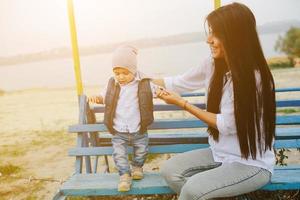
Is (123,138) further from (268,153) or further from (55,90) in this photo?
(55,90)

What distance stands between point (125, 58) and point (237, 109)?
3.11ft

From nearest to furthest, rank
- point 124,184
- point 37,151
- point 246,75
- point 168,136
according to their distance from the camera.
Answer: point 246,75 < point 124,184 < point 168,136 < point 37,151

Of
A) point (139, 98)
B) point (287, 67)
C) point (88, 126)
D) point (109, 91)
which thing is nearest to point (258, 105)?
point (139, 98)

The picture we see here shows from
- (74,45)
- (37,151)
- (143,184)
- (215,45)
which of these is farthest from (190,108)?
(37,151)

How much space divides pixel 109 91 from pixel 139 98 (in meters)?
0.24

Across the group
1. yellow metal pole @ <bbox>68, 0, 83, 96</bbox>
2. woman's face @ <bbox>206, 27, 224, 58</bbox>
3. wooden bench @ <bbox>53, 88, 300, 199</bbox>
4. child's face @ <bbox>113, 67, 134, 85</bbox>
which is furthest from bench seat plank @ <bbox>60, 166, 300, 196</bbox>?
yellow metal pole @ <bbox>68, 0, 83, 96</bbox>

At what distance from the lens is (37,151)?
22.2ft

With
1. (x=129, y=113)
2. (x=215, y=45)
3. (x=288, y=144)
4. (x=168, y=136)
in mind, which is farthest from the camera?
(x=168, y=136)

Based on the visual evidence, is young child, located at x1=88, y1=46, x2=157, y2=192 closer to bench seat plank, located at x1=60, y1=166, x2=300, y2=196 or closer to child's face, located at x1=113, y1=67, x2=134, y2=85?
child's face, located at x1=113, y1=67, x2=134, y2=85

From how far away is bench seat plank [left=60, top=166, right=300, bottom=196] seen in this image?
293 cm

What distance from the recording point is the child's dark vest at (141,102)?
3244mm

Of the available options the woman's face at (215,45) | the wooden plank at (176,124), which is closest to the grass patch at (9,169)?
the wooden plank at (176,124)

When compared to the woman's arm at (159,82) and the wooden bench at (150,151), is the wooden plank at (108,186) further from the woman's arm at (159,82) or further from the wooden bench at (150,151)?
the woman's arm at (159,82)

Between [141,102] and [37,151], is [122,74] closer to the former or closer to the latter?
[141,102]
